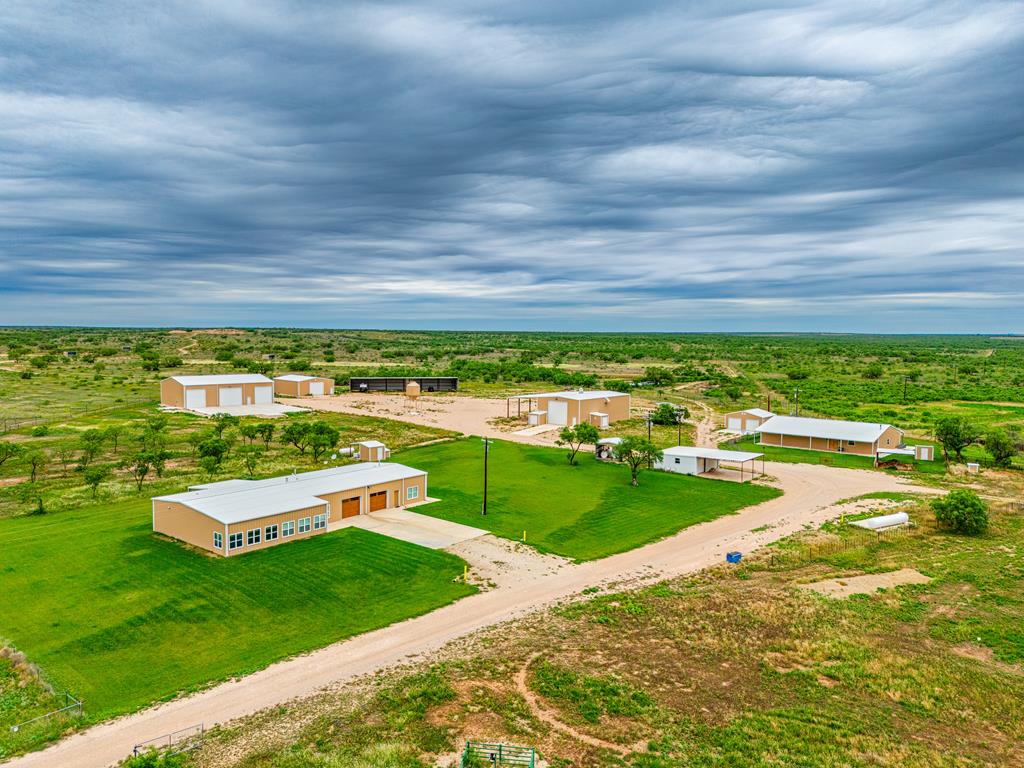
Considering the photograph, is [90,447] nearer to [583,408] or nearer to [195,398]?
[195,398]

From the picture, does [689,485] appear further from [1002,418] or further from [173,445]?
[1002,418]

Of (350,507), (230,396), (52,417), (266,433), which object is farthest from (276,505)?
(230,396)

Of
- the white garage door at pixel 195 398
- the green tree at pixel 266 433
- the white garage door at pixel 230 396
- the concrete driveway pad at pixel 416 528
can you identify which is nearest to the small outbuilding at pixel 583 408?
the green tree at pixel 266 433

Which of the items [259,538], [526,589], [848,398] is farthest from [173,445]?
[848,398]

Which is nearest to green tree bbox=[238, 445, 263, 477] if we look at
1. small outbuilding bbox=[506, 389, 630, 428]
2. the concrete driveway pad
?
the concrete driveway pad

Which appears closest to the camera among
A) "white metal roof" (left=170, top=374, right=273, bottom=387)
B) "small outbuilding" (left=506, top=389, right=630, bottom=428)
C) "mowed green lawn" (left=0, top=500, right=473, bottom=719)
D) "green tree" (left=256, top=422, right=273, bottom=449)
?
"mowed green lawn" (left=0, top=500, right=473, bottom=719)

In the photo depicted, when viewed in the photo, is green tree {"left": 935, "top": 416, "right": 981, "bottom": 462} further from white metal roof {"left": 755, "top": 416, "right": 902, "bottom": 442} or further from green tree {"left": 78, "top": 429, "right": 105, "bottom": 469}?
green tree {"left": 78, "top": 429, "right": 105, "bottom": 469}
